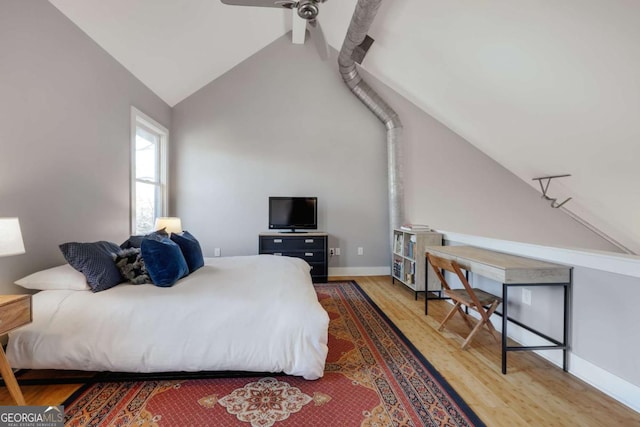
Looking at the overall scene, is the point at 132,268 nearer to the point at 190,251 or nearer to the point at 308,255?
the point at 190,251

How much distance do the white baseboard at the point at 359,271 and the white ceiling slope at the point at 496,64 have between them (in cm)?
255

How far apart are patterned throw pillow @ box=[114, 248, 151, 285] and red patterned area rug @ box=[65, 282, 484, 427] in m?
0.64

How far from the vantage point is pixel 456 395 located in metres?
1.62

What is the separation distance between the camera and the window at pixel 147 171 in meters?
3.24

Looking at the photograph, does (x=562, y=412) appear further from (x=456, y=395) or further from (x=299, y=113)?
(x=299, y=113)

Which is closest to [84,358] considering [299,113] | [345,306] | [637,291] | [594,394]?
[345,306]

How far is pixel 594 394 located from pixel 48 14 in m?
4.54

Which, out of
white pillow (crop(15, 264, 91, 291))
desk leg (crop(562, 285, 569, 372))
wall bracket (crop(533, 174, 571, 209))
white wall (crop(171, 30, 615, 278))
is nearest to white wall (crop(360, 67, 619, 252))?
white wall (crop(171, 30, 615, 278))

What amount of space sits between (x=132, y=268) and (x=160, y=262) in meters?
0.26

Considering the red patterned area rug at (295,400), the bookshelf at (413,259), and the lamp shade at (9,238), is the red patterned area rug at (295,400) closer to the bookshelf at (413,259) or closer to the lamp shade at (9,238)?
the lamp shade at (9,238)

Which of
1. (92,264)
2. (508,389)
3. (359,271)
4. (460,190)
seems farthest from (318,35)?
(508,389)

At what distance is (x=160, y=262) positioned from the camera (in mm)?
1939

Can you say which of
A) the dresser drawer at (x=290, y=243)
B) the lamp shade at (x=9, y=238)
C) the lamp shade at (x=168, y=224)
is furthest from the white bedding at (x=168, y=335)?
the dresser drawer at (x=290, y=243)

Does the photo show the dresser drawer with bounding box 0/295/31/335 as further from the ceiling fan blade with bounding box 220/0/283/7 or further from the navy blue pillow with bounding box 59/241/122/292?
the ceiling fan blade with bounding box 220/0/283/7
